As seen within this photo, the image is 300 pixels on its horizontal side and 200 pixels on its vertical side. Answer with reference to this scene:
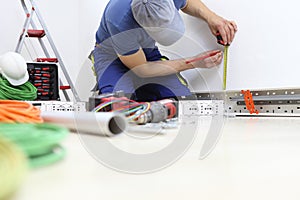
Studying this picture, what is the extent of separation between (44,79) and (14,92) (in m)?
0.34

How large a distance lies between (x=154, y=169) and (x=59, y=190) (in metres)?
0.14

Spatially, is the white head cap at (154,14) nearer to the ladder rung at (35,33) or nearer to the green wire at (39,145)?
the green wire at (39,145)

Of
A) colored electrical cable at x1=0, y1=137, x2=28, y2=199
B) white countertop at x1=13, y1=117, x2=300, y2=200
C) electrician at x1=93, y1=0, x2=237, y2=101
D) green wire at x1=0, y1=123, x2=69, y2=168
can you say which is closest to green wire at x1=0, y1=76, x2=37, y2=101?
electrician at x1=93, y1=0, x2=237, y2=101

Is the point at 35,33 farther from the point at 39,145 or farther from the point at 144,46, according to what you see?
the point at 39,145

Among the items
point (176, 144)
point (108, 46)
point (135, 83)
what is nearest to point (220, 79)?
point (135, 83)

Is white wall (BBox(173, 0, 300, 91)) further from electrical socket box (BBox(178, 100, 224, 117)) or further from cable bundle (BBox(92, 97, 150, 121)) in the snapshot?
cable bundle (BBox(92, 97, 150, 121))

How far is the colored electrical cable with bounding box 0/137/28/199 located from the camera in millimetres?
205

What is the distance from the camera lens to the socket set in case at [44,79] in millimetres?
1656

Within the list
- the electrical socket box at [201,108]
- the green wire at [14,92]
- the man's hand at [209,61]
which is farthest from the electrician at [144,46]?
the green wire at [14,92]

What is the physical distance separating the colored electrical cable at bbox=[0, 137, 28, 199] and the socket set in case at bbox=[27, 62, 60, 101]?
1.48 m

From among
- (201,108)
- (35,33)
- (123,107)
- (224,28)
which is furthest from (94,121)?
(35,33)

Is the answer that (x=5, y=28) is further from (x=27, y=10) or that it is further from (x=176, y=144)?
(x=176, y=144)

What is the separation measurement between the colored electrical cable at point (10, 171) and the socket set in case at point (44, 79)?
1478 millimetres

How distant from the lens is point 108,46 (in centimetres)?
155
